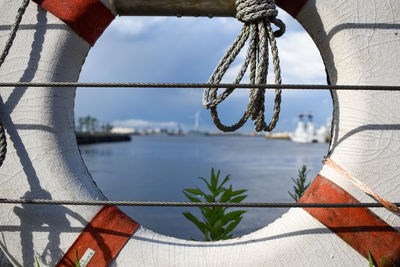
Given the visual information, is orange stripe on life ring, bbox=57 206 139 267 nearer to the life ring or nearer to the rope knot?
the life ring

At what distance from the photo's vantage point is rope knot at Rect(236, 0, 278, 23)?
104 centimetres

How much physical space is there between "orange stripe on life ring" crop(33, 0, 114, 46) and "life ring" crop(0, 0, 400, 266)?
0.05ft

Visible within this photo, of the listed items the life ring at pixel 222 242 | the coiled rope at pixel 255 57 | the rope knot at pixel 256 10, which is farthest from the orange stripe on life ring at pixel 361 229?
the rope knot at pixel 256 10

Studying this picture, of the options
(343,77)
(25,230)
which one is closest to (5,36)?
(25,230)

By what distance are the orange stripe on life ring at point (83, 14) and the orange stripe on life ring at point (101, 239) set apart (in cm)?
56

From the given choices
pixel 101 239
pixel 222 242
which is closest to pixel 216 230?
pixel 222 242

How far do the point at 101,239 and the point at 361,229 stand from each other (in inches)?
29.5

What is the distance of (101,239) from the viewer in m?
1.04

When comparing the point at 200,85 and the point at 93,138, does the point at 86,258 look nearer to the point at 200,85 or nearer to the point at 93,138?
the point at 200,85

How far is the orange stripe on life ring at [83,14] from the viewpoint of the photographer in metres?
1.08

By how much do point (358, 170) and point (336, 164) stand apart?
0.06 metres

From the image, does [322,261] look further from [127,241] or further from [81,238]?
[81,238]

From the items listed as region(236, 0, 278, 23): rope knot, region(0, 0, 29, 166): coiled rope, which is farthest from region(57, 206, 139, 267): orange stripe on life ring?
region(236, 0, 278, 23): rope knot

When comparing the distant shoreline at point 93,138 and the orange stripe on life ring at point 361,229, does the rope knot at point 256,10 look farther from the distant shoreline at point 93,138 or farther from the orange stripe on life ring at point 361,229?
the distant shoreline at point 93,138
